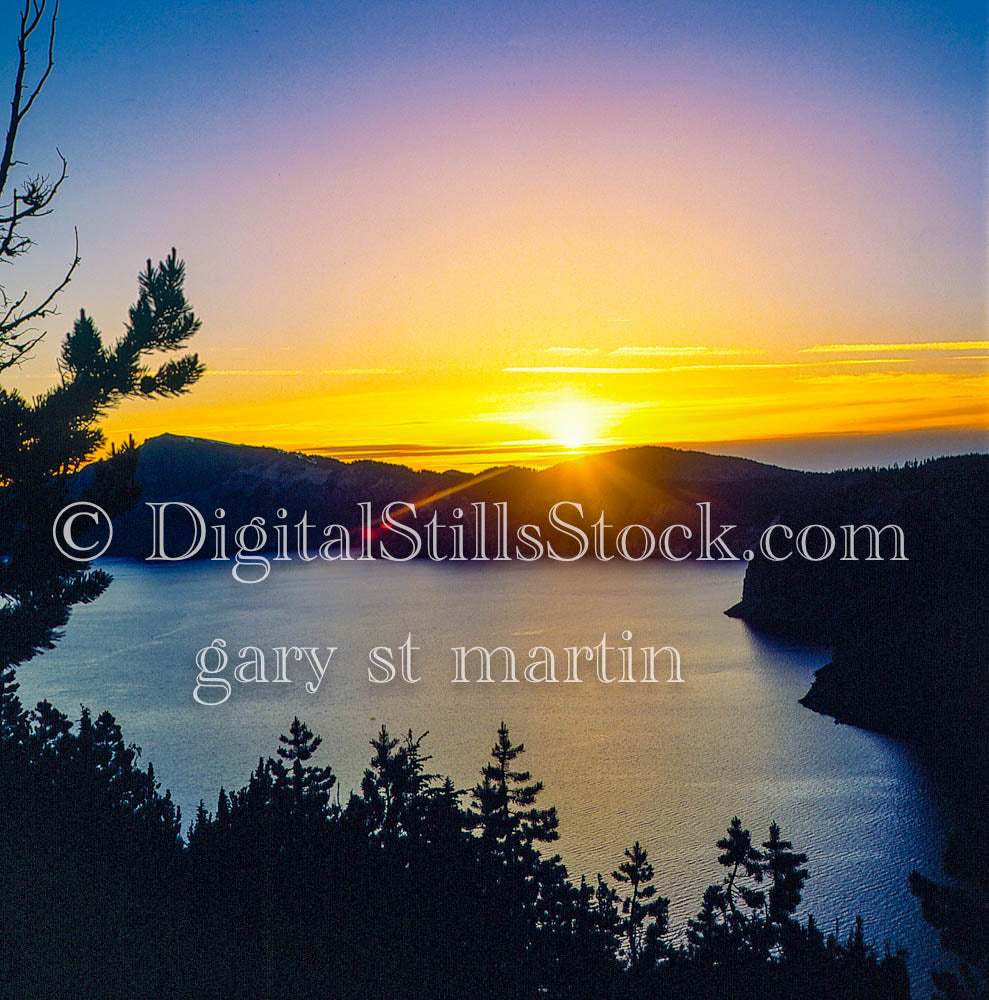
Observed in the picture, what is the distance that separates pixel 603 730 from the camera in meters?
38.1

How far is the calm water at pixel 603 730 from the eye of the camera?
81.5 feet

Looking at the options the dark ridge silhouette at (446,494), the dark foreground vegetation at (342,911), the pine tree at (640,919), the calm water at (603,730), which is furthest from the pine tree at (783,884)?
the dark ridge silhouette at (446,494)

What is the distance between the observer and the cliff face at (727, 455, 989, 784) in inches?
1518

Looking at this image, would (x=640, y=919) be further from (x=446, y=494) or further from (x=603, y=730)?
(x=446, y=494)

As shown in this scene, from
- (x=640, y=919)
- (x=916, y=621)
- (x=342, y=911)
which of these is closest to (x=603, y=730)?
(x=916, y=621)

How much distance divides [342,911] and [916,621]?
3818 cm

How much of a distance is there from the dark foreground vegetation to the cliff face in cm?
2184

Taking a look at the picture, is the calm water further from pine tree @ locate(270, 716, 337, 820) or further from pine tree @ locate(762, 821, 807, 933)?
pine tree @ locate(270, 716, 337, 820)

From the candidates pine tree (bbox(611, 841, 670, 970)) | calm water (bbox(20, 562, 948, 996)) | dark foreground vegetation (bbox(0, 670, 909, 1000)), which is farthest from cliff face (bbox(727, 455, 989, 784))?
pine tree (bbox(611, 841, 670, 970))

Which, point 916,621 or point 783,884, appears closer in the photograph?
point 783,884

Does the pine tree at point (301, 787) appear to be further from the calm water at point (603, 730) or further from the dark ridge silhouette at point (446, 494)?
the dark ridge silhouette at point (446, 494)

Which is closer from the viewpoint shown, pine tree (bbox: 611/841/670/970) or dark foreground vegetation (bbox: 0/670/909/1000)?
dark foreground vegetation (bbox: 0/670/909/1000)

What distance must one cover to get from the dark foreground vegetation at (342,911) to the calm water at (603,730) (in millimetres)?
3810

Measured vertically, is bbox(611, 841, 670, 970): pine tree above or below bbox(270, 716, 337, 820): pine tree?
below
